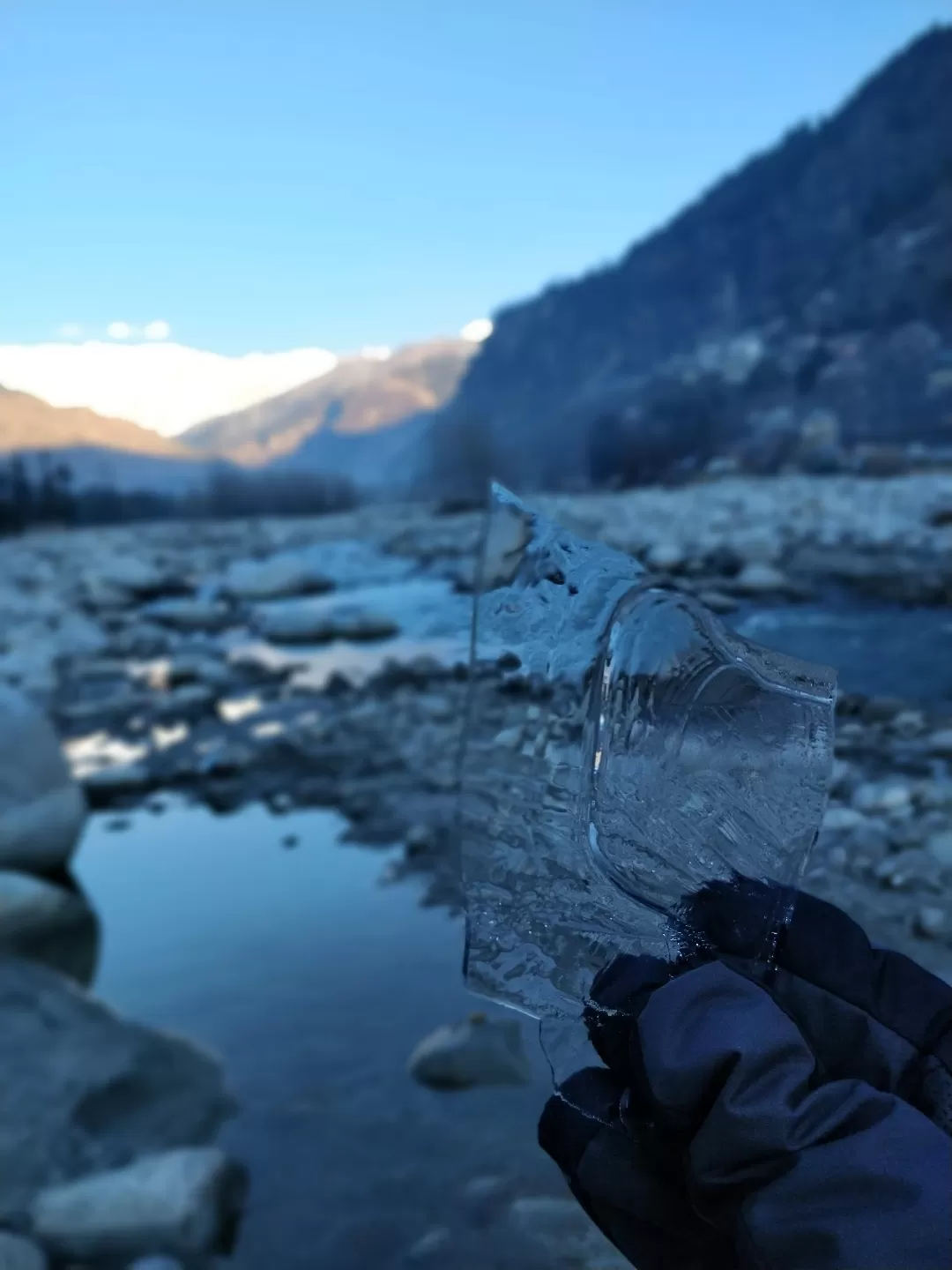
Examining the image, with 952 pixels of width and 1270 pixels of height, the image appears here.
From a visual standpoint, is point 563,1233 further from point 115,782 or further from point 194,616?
point 194,616

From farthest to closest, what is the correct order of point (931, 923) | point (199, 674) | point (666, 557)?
1. point (666, 557)
2. point (199, 674)
3. point (931, 923)

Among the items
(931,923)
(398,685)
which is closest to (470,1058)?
(931,923)

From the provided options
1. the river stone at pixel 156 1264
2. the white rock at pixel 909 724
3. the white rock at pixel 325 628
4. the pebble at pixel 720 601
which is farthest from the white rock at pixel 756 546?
the river stone at pixel 156 1264

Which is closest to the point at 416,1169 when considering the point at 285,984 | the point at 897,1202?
the point at 285,984

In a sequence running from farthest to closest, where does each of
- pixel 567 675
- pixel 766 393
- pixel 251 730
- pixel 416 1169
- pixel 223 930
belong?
pixel 766 393, pixel 251 730, pixel 223 930, pixel 416 1169, pixel 567 675

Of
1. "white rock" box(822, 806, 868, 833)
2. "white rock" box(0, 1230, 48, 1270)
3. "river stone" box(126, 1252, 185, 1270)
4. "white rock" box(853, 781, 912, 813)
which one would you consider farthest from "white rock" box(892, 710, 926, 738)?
"white rock" box(0, 1230, 48, 1270)

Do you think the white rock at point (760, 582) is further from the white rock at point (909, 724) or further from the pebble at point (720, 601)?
the white rock at point (909, 724)

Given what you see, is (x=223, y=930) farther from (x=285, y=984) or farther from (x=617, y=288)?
(x=617, y=288)
